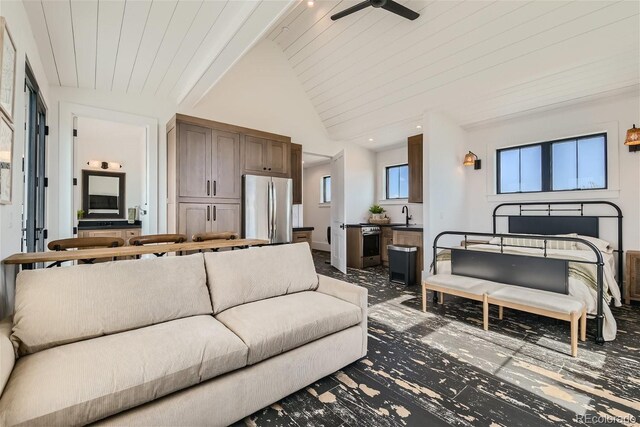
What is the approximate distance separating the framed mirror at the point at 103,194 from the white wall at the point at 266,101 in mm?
2977

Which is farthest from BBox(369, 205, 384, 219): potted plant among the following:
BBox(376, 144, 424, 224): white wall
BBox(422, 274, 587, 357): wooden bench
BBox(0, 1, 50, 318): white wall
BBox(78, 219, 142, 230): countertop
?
BBox(0, 1, 50, 318): white wall

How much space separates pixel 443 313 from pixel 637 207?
3.01 m

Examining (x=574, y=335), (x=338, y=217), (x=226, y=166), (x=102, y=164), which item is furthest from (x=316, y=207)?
(x=574, y=335)

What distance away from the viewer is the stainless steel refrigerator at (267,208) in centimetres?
417

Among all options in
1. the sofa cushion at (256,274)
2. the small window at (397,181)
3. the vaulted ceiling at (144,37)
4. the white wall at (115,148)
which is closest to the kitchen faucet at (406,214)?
the small window at (397,181)

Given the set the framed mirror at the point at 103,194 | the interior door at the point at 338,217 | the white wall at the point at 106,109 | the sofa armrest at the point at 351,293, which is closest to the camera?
the sofa armrest at the point at 351,293

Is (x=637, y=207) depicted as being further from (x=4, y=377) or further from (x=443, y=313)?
(x=4, y=377)

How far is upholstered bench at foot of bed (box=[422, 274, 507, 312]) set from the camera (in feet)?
9.50

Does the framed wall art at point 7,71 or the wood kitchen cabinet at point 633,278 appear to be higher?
the framed wall art at point 7,71

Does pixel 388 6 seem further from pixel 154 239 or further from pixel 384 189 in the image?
pixel 384 189


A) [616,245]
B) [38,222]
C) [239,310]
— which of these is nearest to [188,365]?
[239,310]

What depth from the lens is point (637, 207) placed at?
3717mm

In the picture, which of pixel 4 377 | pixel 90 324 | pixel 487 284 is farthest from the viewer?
pixel 487 284

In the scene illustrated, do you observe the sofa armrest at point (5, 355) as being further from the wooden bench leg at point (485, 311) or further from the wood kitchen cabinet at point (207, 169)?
the wooden bench leg at point (485, 311)
